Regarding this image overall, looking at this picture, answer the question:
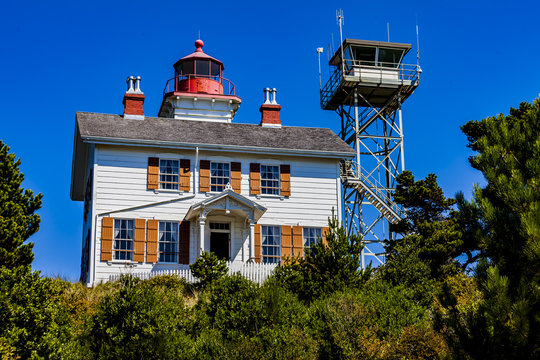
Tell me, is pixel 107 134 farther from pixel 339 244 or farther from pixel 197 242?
pixel 339 244

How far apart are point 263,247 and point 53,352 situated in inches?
547

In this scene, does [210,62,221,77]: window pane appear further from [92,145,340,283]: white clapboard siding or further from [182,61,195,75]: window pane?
[92,145,340,283]: white clapboard siding

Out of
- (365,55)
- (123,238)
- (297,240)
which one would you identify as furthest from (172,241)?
(365,55)

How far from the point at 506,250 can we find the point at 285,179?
1797cm

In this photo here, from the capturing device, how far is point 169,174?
27.8 m

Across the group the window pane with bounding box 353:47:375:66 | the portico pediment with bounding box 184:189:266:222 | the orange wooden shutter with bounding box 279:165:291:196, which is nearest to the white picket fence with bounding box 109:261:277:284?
the portico pediment with bounding box 184:189:266:222

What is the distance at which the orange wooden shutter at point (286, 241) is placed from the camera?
27.9m

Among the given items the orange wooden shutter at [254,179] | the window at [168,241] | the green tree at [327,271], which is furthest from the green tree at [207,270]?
the orange wooden shutter at [254,179]

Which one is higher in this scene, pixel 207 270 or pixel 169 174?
pixel 169 174

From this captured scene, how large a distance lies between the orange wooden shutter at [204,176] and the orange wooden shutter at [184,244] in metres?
1.61

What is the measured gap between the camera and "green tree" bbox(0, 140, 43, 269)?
62.0ft

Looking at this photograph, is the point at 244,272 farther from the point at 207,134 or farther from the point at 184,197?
the point at 207,134

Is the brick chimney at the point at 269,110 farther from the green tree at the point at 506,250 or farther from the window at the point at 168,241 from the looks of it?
the green tree at the point at 506,250

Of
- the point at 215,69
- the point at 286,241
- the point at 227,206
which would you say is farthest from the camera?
the point at 215,69
